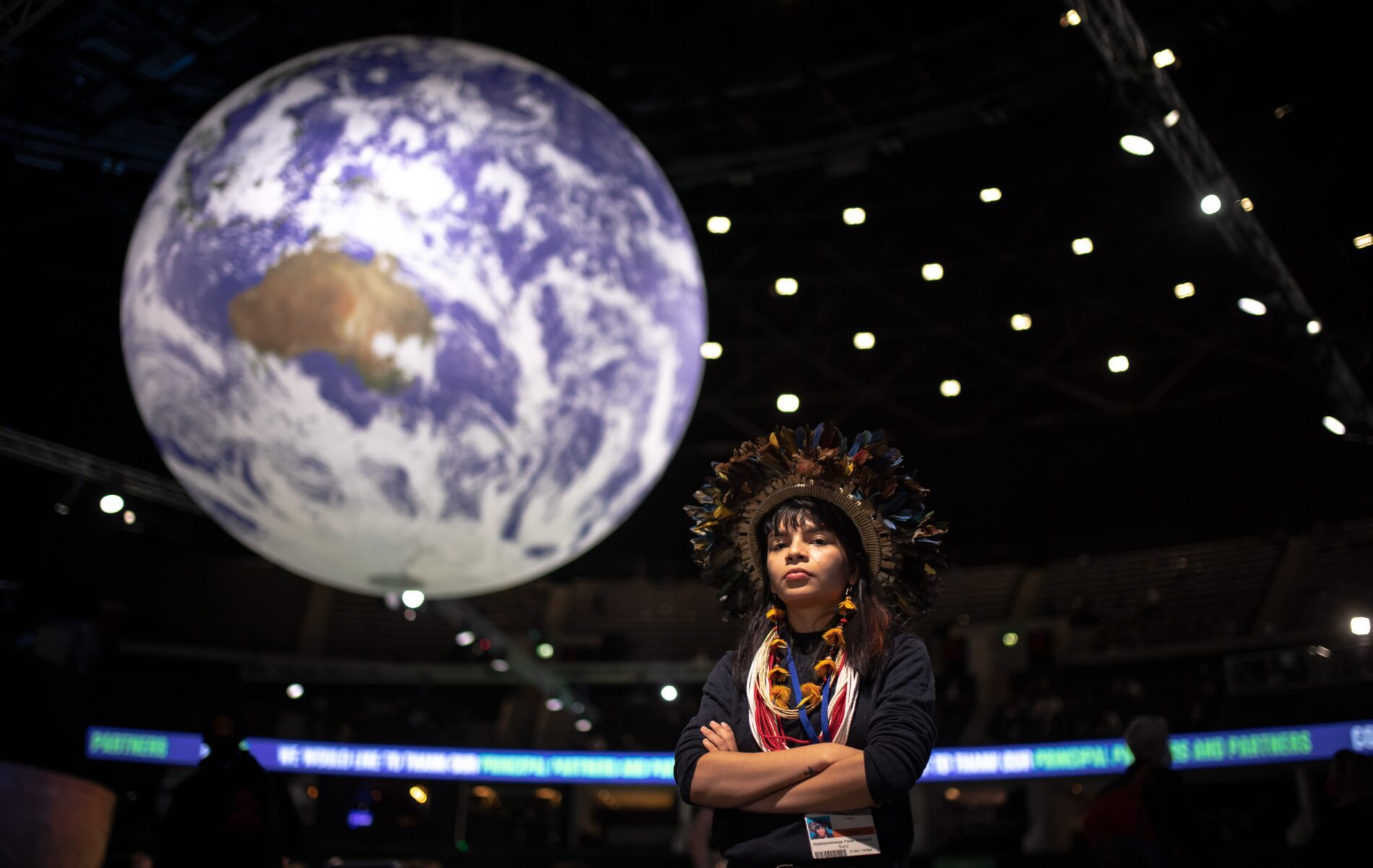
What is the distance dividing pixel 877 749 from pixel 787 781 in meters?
0.24

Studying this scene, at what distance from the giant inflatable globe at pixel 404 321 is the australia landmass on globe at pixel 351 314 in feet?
0.03

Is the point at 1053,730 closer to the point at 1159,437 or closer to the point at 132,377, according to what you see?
the point at 1159,437

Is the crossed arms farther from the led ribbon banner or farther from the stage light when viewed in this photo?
the led ribbon banner

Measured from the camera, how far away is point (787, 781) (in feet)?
9.39

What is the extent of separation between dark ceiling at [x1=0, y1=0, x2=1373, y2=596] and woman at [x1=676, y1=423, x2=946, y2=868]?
29.4 feet

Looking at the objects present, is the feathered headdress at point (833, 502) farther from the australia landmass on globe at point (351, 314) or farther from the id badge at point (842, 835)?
the australia landmass on globe at point (351, 314)

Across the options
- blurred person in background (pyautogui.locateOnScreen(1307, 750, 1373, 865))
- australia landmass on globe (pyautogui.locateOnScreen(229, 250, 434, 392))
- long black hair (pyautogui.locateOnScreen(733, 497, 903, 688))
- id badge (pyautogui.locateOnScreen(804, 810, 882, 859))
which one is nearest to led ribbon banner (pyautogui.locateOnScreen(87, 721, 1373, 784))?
blurred person in background (pyautogui.locateOnScreen(1307, 750, 1373, 865))

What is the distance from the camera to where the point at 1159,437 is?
25.2 meters

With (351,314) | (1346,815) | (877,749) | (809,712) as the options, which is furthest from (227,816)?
(1346,815)

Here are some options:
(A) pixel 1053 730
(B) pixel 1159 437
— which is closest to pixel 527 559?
(A) pixel 1053 730

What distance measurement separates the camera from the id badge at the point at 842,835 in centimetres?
286

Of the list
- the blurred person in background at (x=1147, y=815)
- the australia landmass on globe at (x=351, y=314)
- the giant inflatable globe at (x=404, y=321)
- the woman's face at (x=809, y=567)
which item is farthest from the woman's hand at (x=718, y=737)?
the blurred person in background at (x=1147, y=815)

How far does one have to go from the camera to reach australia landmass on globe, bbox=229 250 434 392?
519cm

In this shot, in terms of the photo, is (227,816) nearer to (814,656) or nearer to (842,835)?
(814,656)
